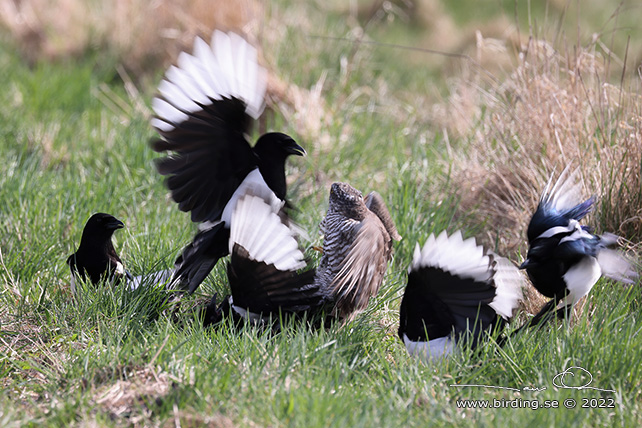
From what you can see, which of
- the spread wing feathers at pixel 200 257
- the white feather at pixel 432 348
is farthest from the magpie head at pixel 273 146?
the white feather at pixel 432 348

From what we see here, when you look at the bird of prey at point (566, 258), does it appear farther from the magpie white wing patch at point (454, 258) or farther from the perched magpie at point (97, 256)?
the perched magpie at point (97, 256)

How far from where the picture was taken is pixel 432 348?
8.56 feet

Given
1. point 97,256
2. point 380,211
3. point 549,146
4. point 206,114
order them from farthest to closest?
point 549,146, point 380,211, point 97,256, point 206,114

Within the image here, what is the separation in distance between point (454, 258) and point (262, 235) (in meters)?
0.68

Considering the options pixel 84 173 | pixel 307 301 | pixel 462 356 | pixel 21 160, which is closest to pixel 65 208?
pixel 84 173

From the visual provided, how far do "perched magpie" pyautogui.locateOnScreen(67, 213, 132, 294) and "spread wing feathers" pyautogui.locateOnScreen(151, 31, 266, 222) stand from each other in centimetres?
35

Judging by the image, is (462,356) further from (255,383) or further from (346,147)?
(346,147)

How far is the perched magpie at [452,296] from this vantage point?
252 cm

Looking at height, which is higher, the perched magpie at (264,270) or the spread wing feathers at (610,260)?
the spread wing feathers at (610,260)

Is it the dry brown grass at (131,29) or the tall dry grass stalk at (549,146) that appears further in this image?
the dry brown grass at (131,29)

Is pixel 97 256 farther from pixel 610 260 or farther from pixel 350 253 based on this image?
pixel 610 260

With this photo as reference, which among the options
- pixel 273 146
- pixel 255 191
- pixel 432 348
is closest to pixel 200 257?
pixel 255 191

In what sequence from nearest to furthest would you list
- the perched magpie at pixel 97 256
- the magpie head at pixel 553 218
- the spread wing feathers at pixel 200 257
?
the magpie head at pixel 553 218, the spread wing feathers at pixel 200 257, the perched magpie at pixel 97 256

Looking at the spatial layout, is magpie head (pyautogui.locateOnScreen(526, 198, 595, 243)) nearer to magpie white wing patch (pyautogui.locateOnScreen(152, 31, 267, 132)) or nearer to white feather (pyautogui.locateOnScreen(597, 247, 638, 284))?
white feather (pyautogui.locateOnScreen(597, 247, 638, 284))
